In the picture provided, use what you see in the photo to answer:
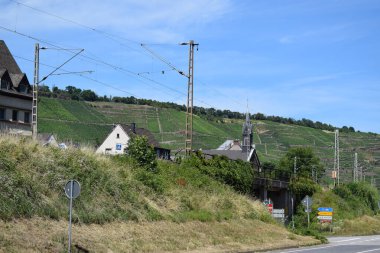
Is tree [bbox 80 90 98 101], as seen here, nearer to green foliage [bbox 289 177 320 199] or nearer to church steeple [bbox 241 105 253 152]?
church steeple [bbox 241 105 253 152]

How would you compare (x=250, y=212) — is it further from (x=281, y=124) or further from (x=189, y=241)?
(x=281, y=124)

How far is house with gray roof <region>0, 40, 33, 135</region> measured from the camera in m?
53.0

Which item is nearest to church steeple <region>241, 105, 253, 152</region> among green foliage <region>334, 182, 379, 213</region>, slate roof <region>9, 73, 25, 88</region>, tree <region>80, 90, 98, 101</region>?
green foliage <region>334, 182, 379, 213</region>

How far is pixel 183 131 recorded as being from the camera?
116 meters

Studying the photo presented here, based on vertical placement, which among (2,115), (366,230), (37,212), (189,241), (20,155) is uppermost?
(2,115)

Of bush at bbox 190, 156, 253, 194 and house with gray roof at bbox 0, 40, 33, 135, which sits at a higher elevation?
house with gray roof at bbox 0, 40, 33, 135

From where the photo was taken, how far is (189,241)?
27719mm

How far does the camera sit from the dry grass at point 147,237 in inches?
774

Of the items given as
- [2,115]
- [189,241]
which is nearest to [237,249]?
[189,241]

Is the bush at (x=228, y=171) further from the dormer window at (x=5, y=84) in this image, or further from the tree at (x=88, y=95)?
the tree at (x=88, y=95)

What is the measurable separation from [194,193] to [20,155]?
1429 centimetres

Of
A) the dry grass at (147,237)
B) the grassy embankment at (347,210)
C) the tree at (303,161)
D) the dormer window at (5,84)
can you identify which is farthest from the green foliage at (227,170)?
the tree at (303,161)

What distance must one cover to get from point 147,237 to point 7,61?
38790 millimetres

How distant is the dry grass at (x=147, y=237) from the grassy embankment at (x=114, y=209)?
4 cm
